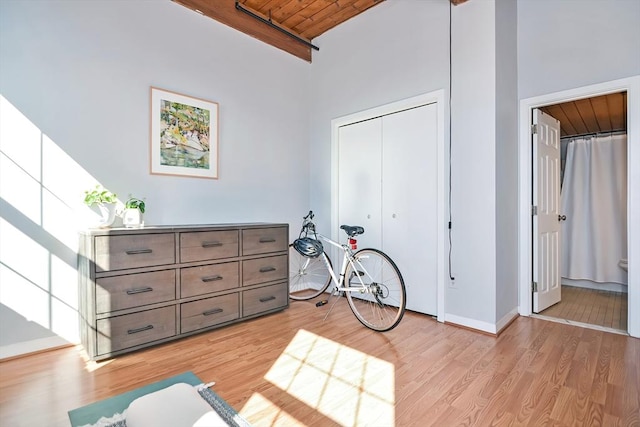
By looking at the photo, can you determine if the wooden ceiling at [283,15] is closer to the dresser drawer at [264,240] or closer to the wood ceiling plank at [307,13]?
the wood ceiling plank at [307,13]

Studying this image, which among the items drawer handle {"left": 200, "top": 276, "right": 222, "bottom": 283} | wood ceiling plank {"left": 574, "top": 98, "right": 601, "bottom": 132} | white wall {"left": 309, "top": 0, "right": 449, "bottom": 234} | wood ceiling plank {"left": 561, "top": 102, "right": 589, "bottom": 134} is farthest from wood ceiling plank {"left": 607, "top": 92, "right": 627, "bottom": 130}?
drawer handle {"left": 200, "top": 276, "right": 222, "bottom": 283}

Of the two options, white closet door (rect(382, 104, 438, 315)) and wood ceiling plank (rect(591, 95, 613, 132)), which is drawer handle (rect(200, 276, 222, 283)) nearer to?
white closet door (rect(382, 104, 438, 315))

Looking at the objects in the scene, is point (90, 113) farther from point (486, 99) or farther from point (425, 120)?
point (486, 99)

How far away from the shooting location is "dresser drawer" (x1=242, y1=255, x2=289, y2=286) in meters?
2.86

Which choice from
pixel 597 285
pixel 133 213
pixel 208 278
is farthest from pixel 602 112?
pixel 133 213

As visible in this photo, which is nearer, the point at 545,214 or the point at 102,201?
the point at 102,201

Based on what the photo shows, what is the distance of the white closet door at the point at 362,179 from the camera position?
3.46m

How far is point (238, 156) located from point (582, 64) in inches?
131

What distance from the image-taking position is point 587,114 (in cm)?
348

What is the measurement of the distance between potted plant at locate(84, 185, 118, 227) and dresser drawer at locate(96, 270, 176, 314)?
0.49 metres

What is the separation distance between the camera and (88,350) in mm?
2123

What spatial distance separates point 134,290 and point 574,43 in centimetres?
414

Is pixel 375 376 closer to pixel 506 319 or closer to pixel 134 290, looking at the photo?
pixel 506 319

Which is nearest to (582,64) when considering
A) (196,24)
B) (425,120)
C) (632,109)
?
(632,109)
